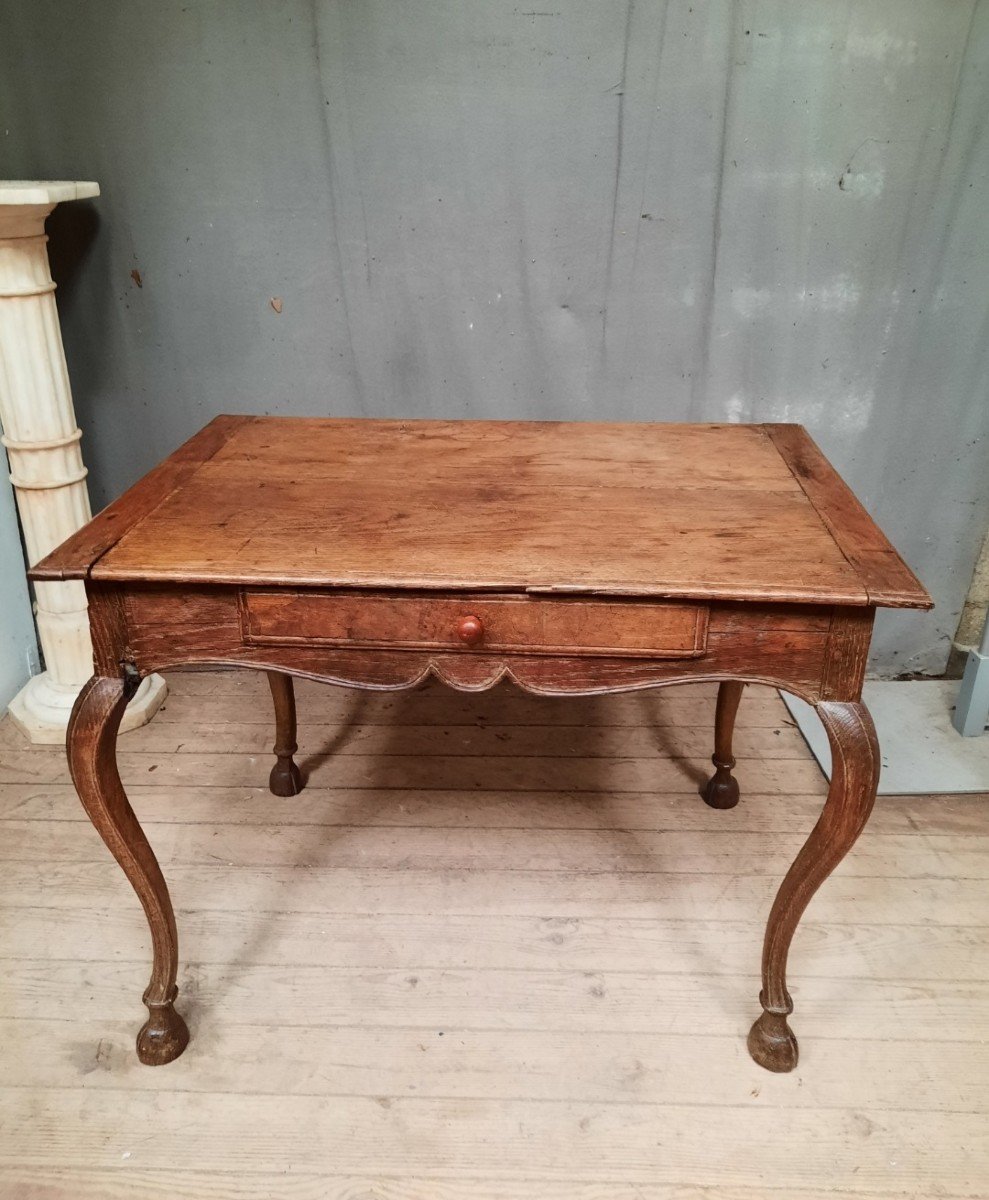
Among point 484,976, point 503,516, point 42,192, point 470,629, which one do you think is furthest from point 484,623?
point 42,192

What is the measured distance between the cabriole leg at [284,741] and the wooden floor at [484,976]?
1.6 inches

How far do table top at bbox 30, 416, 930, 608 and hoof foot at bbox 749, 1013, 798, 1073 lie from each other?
763 millimetres

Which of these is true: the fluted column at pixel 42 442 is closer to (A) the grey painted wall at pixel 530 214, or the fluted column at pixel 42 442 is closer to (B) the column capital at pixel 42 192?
(B) the column capital at pixel 42 192

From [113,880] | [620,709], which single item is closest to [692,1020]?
[620,709]

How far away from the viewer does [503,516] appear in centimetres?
148

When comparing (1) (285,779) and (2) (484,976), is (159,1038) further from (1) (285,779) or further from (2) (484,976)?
(1) (285,779)

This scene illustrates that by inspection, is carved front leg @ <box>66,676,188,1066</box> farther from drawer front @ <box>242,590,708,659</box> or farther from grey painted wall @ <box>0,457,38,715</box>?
grey painted wall @ <box>0,457,38,715</box>

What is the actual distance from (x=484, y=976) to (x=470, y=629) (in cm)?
79

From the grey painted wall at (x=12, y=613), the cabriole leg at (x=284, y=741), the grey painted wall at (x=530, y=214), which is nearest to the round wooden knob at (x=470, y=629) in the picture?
the cabriole leg at (x=284, y=741)

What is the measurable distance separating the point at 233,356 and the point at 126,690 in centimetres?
128

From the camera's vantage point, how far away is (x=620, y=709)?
2557 mm

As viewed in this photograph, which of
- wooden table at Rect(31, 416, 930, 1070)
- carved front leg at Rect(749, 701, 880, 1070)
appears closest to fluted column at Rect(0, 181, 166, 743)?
wooden table at Rect(31, 416, 930, 1070)

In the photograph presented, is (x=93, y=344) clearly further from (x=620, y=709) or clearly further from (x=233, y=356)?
(x=620, y=709)

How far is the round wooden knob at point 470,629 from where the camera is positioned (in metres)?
1.30
